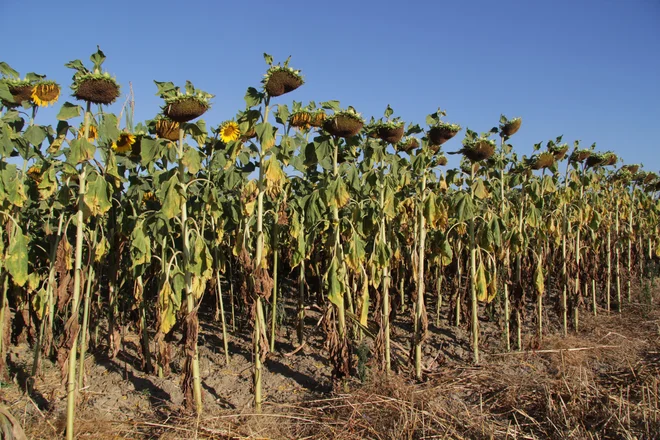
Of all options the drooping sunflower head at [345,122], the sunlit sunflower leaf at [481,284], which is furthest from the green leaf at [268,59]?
the sunlit sunflower leaf at [481,284]

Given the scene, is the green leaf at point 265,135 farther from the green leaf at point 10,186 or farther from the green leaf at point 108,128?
the green leaf at point 10,186

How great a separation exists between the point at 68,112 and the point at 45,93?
2.08ft

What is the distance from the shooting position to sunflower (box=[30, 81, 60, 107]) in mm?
4441

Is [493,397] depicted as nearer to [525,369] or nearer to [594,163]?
[525,369]

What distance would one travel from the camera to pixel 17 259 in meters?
4.16

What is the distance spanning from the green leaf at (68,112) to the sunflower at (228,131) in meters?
2.41

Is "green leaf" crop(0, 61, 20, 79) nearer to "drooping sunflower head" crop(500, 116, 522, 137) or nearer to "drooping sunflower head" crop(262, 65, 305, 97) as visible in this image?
"drooping sunflower head" crop(262, 65, 305, 97)

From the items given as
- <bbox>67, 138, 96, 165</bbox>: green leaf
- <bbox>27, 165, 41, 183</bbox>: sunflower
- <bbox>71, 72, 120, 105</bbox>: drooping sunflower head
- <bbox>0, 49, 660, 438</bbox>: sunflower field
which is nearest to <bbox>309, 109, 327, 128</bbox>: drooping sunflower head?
<bbox>0, 49, 660, 438</bbox>: sunflower field

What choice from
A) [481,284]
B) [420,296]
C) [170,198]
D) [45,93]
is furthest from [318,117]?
[481,284]

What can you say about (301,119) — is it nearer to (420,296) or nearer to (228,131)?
(228,131)

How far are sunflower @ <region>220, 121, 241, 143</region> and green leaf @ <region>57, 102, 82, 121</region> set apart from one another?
241 cm

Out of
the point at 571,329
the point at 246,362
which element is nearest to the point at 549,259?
the point at 571,329

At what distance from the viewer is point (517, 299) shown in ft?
22.1

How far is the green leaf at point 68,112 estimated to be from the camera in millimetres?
4059
